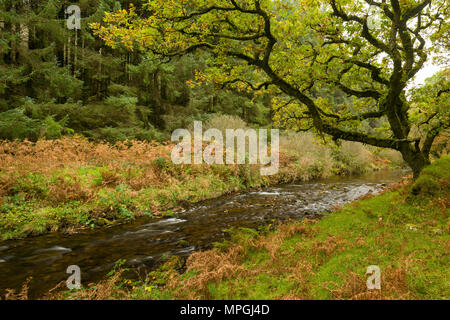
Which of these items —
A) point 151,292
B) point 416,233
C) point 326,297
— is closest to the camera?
point 326,297

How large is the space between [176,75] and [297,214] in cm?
1699

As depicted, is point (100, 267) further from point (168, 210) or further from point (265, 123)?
point (265, 123)

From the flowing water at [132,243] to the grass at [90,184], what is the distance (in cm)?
66

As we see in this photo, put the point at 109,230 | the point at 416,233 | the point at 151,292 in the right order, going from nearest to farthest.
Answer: the point at 151,292 < the point at 416,233 < the point at 109,230

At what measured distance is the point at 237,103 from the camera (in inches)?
1026

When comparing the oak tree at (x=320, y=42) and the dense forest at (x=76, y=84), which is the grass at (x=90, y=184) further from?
the oak tree at (x=320, y=42)

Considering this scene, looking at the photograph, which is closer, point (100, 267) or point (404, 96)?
point (100, 267)

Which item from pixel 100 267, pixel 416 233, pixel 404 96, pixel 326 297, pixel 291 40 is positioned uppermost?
pixel 291 40

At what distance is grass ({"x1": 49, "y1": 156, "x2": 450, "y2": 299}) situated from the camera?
3189 mm

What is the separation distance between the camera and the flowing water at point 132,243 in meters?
4.68

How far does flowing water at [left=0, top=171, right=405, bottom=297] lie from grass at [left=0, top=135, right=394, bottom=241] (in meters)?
0.66

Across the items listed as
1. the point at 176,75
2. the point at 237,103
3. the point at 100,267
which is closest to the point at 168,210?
the point at 100,267

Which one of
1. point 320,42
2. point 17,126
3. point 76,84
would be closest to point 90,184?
point 17,126

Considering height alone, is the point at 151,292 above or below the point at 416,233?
below
